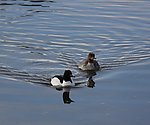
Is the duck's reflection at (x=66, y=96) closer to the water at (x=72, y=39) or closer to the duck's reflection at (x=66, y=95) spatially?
the duck's reflection at (x=66, y=95)

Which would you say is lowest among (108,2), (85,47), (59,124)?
(59,124)

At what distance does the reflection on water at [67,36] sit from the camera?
1838cm

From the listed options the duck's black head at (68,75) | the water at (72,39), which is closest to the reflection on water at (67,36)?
the water at (72,39)

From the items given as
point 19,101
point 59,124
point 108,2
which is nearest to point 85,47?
point 19,101

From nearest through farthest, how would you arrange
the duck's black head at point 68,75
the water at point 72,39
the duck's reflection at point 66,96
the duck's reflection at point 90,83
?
the duck's reflection at point 66,96 < the duck's black head at point 68,75 < the duck's reflection at point 90,83 < the water at point 72,39

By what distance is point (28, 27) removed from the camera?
23469 mm

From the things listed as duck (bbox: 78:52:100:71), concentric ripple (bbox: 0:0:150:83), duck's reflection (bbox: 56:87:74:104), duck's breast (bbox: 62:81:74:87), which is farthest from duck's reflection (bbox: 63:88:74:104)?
duck (bbox: 78:52:100:71)

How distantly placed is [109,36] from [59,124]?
905 cm

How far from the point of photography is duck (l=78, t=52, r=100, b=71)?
18297 mm

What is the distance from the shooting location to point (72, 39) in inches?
849

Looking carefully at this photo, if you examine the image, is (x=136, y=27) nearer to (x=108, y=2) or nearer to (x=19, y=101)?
(x=108, y=2)

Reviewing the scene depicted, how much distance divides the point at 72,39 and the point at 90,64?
11.2 ft

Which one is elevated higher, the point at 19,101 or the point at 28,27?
the point at 28,27

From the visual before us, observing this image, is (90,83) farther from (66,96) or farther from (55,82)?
(66,96)
